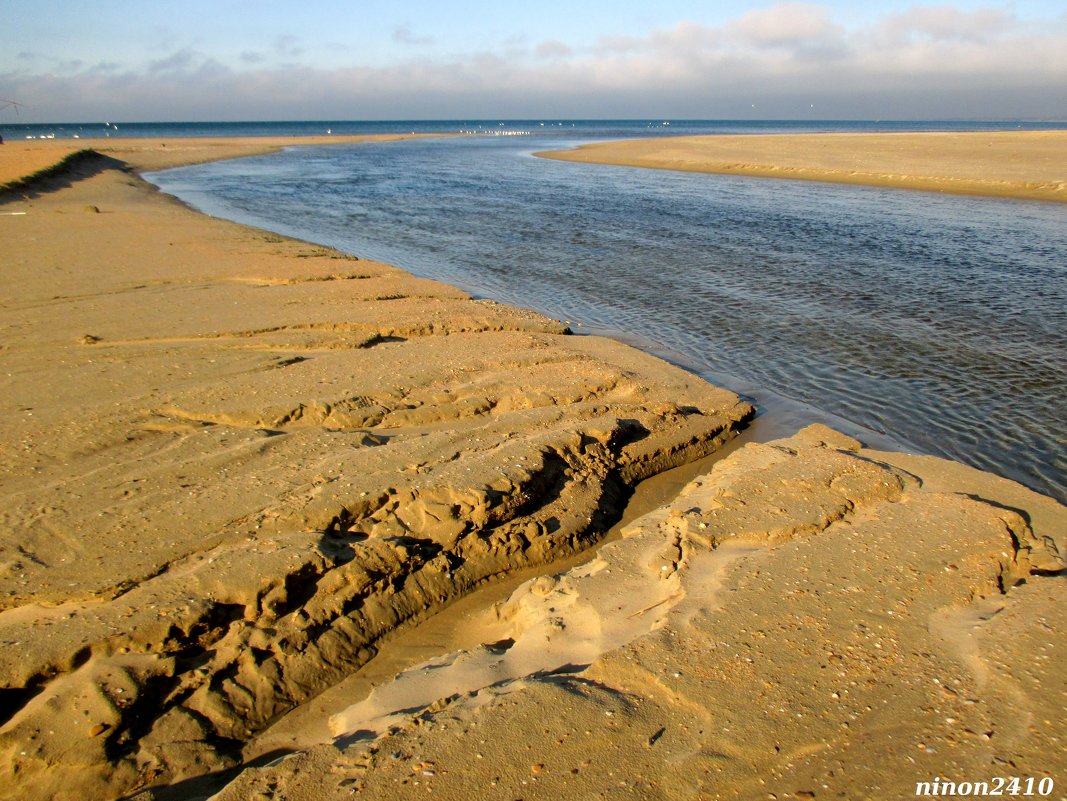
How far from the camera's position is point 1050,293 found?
12.2m

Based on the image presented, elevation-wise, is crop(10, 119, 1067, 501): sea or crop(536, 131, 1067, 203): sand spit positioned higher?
crop(536, 131, 1067, 203): sand spit

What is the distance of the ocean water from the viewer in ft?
25.6

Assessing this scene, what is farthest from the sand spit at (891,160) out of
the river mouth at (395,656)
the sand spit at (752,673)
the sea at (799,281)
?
the river mouth at (395,656)

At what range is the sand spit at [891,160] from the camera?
89.2 feet

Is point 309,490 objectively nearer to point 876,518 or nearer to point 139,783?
point 139,783

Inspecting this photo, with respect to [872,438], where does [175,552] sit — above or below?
above

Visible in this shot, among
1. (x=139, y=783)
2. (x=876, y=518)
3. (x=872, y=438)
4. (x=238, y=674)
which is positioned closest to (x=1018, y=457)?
(x=872, y=438)

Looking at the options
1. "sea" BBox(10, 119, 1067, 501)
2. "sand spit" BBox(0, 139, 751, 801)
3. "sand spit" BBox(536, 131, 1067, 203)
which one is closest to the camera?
"sand spit" BBox(0, 139, 751, 801)

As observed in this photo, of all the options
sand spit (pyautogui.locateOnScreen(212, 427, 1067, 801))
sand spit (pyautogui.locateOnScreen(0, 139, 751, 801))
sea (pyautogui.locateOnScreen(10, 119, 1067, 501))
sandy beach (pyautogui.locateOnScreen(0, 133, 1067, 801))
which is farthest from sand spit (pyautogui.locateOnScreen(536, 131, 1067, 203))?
sand spit (pyautogui.locateOnScreen(212, 427, 1067, 801))

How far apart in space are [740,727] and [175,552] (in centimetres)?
333

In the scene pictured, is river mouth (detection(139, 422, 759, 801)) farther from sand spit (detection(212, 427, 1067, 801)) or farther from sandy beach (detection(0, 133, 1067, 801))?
sand spit (detection(212, 427, 1067, 801))

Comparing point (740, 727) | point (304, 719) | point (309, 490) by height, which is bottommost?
point (304, 719)

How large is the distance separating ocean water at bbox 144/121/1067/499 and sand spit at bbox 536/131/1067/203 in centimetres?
256

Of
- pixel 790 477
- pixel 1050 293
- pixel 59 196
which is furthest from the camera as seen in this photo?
pixel 59 196
